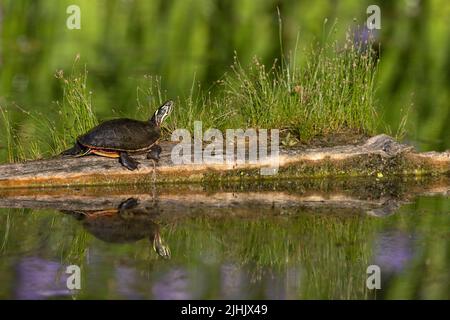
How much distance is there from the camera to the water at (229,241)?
242 inches

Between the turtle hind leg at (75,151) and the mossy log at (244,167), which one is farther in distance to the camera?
the turtle hind leg at (75,151)

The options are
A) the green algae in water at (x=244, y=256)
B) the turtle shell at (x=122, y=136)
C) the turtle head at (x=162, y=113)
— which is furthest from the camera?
the turtle head at (x=162, y=113)

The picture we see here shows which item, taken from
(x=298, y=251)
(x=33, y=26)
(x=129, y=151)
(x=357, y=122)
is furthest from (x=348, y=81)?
(x=33, y=26)

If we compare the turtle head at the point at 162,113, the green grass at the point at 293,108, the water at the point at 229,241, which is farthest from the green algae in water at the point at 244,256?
the turtle head at the point at 162,113

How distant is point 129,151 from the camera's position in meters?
8.98

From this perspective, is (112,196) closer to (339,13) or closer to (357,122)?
(357,122)

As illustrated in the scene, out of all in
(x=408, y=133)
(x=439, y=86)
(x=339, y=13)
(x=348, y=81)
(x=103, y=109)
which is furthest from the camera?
(x=339, y=13)

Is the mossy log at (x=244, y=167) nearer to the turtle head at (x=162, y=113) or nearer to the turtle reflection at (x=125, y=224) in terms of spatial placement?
the turtle head at (x=162, y=113)

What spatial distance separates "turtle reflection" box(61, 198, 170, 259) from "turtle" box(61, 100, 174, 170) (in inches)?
24.2

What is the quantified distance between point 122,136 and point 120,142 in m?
0.10

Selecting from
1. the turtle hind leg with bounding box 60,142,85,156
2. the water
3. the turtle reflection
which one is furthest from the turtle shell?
the turtle reflection
